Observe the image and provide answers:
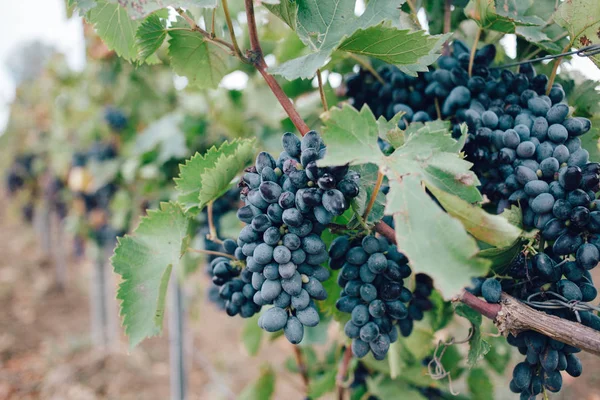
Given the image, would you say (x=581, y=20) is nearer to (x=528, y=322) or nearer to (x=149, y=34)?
(x=528, y=322)

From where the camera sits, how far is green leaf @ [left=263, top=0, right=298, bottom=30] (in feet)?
2.33

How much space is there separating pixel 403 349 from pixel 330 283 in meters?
0.34

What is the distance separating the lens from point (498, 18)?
770 mm

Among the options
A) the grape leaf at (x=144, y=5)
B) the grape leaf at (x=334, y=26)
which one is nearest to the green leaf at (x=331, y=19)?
Result: the grape leaf at (x=334, y=26)

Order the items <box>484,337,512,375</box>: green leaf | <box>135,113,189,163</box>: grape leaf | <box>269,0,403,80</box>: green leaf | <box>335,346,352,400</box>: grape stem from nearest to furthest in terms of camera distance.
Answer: <box>269,0,403,80</box>: green leaf → <box>335,346,352,400</box>: grape stem → <box>484,337,512,375</box>: green leaf → <box>135,113,189,163</box>: grape leaf

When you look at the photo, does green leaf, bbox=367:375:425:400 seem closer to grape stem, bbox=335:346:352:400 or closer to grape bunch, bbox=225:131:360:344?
grape stem, bbox=335:346:352:400

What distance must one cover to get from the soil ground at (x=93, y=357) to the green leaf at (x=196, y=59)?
161 centimetres

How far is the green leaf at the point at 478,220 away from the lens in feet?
1.88

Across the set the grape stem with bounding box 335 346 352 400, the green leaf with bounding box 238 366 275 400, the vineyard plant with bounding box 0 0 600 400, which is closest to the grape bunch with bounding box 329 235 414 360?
the vineyard plant with bounding box 0 0 600 400

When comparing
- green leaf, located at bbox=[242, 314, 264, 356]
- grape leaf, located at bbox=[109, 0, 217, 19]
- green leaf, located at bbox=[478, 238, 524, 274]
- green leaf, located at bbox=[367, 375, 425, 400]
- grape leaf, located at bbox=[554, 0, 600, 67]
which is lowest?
green leaf, located at bbox=[242, 314, 264, 356]

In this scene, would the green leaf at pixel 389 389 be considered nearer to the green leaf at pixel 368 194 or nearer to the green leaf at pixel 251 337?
the green leaf at pixel 251 337

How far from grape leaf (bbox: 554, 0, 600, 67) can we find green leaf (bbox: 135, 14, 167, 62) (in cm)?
69

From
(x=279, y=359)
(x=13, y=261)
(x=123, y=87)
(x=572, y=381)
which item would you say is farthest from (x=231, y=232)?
(x=13, y=261)

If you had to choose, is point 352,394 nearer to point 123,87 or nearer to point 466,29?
point 466,29
